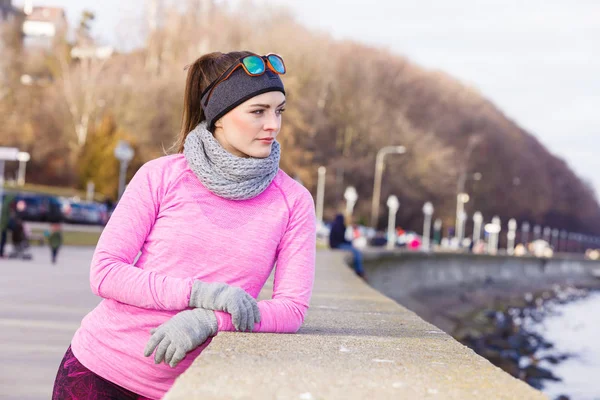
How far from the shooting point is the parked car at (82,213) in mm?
51281

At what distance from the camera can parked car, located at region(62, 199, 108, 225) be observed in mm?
51281

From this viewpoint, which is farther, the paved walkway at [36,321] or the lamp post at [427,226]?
the lamp post at [427,226]

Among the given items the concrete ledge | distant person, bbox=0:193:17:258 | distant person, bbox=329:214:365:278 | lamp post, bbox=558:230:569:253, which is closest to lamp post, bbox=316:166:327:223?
distant person, bbox=0:193:17:258

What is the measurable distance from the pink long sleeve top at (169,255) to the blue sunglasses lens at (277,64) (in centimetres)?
40

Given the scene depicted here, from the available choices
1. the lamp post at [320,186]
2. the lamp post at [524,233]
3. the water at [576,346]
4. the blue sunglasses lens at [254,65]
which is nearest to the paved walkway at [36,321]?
the blue sunglasses lens at [254,65]

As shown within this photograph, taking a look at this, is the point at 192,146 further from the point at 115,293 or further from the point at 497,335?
the point at 497,335

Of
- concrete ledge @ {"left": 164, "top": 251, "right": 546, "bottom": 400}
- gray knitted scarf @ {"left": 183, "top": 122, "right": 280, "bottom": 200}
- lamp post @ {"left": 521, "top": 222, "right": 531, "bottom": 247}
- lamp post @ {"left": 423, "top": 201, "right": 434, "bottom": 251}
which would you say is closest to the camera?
concrete ledge @ {"left": 164, "top": 251, "right": 546, "bottom": 400}

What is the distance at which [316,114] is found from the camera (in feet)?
255

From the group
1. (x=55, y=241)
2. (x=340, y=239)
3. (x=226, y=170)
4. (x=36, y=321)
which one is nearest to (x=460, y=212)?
(x=55, y=241)

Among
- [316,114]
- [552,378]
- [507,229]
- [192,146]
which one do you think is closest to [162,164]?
[192,146]

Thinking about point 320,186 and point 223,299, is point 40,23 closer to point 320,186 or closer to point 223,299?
point 320,186

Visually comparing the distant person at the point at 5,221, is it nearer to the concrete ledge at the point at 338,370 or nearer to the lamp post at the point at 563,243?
the concrete ledge at the point at 338,370

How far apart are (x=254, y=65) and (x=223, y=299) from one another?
2.76ft

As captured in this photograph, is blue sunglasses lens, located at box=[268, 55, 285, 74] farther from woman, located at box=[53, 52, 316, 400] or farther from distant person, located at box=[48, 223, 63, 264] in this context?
distant person, located at box=[48, 223, 63, 264]
